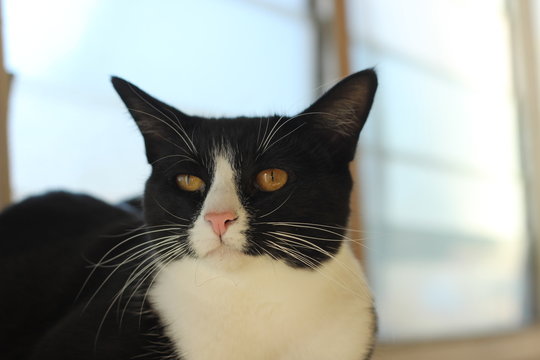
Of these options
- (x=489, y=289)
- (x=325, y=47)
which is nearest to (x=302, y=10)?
(x=325, y=47)

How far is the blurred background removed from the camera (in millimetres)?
1919

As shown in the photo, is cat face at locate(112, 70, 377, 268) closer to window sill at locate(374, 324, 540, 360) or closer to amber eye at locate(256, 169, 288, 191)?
amber eye at locate(256, 169, 288, 191)

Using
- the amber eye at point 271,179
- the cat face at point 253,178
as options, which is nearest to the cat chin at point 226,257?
the cat face at point 253,178

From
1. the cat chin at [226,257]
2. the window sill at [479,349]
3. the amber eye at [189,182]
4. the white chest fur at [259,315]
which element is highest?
the amber eye at [189,182]

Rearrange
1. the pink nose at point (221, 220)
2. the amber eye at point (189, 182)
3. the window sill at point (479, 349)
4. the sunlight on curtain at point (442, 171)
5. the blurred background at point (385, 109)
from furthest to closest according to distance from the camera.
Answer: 1. the sunlight on curtain at point (442, 171)
2. the window sill at point (479, 349)
3. the blurred background at point (385, 109)
4. the amber eye at point (189, 182)
5. the pink nose at point (221, 220)

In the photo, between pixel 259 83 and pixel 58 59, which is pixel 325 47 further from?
pixel 58 59

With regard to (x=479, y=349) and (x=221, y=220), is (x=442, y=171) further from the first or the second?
(x=221, y=220)

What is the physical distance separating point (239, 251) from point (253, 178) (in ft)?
0.44

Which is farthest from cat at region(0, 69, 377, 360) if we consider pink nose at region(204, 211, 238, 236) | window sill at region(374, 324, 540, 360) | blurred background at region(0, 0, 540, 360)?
window sill at region(374, 324, 540, 360)

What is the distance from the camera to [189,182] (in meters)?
1.03

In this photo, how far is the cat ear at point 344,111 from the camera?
1.04 m

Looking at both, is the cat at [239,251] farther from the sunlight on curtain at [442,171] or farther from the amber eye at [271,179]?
the sunlight on curtain at [442,171]

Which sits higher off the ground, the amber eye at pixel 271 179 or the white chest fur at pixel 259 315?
the amber eye at pixel 271 179

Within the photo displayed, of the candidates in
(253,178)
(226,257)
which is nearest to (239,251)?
(226,257)
